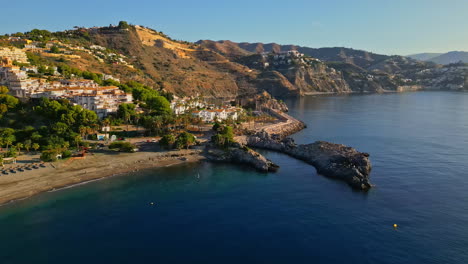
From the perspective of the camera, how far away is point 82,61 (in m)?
112

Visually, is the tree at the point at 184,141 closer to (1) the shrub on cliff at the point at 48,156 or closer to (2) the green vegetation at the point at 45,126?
(2) the green vegetation at the point at 45,126

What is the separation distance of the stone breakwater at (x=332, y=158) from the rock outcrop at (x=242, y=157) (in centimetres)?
804

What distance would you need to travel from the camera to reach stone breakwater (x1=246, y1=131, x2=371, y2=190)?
49309 millimetres

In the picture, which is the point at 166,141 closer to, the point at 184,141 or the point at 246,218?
the point at 184,141

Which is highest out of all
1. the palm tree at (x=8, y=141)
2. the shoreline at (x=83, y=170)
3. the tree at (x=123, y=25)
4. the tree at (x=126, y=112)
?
the tree at (x=123, y=25)

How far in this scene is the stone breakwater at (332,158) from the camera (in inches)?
1941

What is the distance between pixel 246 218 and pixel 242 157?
2161 centimetres

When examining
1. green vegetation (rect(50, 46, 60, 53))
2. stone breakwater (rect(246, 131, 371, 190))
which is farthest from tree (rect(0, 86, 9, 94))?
stone breakwater (rect(246, 131, 371, 190))

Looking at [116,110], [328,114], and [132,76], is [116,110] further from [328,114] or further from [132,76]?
[328,114]

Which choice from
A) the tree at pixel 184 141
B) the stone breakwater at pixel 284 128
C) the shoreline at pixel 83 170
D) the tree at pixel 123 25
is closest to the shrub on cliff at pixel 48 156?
the shoreline at pixel 83 170

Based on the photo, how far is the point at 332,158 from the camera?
184 ft

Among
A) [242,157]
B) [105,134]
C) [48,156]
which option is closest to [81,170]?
[48,156]

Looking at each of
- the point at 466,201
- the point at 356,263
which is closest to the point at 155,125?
the point at 356,263

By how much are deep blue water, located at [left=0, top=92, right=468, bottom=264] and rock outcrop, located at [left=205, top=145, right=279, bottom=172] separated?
7.10 ft
